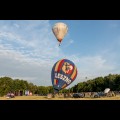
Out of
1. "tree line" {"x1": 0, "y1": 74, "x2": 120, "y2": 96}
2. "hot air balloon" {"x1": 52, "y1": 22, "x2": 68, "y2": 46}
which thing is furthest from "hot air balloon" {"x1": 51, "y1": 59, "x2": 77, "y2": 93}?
"tree line" {"x1": 0, "y1": 74, "x2": 120, "y2": 96}

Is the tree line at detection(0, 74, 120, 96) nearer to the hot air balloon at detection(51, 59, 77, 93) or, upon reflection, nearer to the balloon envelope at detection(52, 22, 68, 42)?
the hot air balloon at detection(51, 59, 77, 93)

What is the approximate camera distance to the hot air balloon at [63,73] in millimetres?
29812

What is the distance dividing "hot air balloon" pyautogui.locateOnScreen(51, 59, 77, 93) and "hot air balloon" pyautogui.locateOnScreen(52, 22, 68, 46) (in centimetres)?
434

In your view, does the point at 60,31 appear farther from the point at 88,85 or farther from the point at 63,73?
the point at 88,85

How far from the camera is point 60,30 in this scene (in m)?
26.6

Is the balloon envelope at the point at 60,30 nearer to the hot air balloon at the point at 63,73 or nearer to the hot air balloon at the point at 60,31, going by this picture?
the hot air balloon at the point at 60,31

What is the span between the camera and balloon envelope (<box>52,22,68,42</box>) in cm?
2644

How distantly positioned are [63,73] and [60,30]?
5.18m

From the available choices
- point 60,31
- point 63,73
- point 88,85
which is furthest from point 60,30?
point 88,85
